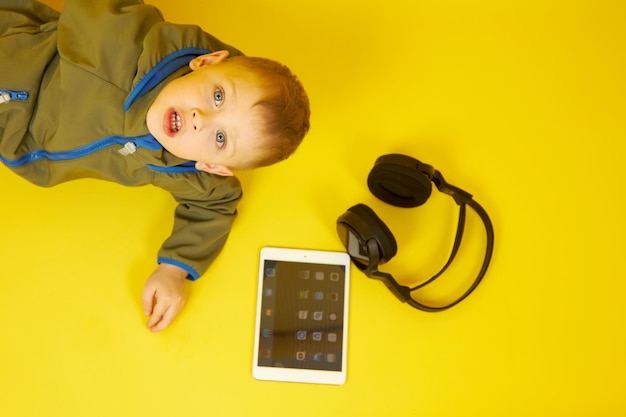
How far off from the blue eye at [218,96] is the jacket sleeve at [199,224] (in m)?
0.17

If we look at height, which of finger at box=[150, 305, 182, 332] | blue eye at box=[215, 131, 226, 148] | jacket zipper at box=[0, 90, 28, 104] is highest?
jacket zipper at box=[0, 90, 28, 104]

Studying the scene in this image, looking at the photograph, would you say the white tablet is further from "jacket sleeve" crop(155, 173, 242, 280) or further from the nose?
the nose

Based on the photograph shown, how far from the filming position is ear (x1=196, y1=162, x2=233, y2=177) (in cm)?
83

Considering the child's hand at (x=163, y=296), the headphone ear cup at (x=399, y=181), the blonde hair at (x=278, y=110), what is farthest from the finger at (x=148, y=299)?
the headphone ear cup at (x=399, y=181)

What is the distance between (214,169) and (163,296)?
0.74ft

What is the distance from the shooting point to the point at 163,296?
910 mm

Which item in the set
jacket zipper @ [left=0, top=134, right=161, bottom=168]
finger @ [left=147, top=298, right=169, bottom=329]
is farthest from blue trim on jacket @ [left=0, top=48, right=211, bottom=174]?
finger @ [left=147, top=298, right=169, bottom=329]

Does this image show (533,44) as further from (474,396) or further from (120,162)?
(120,162)

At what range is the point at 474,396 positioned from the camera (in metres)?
0.95

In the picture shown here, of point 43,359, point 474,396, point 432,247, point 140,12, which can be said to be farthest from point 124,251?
point 474,396

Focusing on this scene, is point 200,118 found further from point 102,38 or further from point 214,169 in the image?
point 102,38

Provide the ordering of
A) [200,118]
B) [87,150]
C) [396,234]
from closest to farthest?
[200,118] < [87,150] < [396,234]

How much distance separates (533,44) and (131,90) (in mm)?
743

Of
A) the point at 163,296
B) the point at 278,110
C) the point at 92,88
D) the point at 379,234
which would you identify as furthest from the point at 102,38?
the point at 379,234
